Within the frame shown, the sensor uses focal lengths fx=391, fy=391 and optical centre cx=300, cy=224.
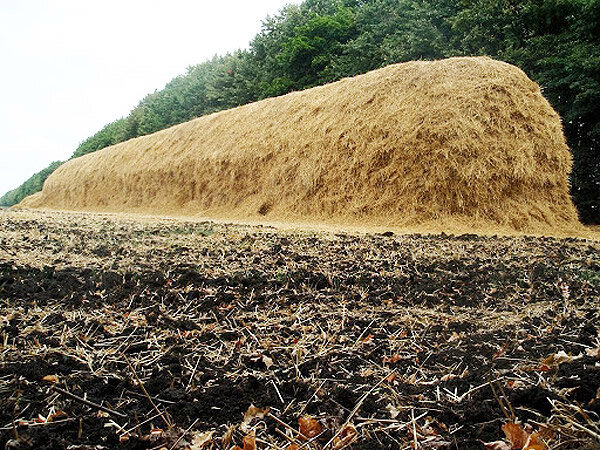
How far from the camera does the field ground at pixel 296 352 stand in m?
1.02

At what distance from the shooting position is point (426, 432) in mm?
1010

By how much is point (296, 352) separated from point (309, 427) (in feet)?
1.46

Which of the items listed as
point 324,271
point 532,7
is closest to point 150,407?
point 324,271

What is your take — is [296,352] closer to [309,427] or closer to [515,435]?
[309,427]

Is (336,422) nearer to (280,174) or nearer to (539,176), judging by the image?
(539,176)

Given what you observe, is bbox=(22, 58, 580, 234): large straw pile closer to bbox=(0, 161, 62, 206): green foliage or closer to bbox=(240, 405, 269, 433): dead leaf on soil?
bbox=(240, 405, 269, 433): dead leaf on soil

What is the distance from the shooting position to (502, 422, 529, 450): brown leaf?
2.93 feet

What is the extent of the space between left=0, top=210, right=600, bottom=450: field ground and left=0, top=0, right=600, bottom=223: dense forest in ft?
26.7

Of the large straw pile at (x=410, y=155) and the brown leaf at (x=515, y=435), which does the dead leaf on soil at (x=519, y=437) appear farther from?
the large straw pile at (x=410, y=155)

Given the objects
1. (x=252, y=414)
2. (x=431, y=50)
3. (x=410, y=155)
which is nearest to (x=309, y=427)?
(x=252, y=414)

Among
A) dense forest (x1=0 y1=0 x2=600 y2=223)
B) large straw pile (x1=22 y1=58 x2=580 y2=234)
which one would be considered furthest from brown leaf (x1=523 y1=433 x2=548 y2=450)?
dense forest (x1=0 y1=0 x2=600 y2=223)

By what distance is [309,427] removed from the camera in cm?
104

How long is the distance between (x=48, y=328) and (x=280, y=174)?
22.9ft

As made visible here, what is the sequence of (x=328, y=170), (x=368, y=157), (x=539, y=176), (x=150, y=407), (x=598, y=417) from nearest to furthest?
1. (x=598, y=417)
2. (x=150, y=407)
3. (x=539, y=176)
4. (x=368, y=157)
5. (x=328, y=170)
